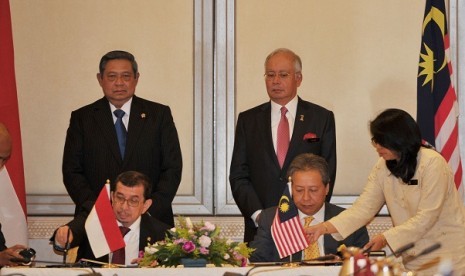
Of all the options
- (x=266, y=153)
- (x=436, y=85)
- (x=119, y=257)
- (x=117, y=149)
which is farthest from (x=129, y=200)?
(x=436, y=85)

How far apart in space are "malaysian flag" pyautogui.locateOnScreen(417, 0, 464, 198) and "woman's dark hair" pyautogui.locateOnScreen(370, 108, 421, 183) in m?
1.78

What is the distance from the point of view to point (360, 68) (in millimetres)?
8289

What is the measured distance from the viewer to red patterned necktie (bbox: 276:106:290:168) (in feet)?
23.0

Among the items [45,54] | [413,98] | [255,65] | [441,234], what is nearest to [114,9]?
[45,54]

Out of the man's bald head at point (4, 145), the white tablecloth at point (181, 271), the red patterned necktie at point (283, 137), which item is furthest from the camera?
the red patterned necktie at point (283, 137)

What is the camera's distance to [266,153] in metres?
6.95

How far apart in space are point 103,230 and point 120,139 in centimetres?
146

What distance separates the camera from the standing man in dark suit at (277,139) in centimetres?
688

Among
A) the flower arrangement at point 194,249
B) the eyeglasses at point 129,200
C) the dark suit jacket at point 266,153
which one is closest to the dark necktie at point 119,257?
the eyeglasses at point 129,200

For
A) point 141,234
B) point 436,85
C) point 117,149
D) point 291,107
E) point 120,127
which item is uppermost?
point 436,85

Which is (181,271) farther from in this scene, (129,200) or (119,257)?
(129,200)

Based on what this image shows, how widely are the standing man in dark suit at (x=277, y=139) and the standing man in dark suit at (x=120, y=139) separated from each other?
0.45 metres

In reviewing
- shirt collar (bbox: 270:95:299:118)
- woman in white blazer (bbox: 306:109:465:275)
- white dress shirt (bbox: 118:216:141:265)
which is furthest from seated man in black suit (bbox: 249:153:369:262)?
shirt collar (bbox: 270:95:299:118)

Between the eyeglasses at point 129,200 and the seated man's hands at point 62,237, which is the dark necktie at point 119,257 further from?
the seated man's hands at point 62,237
